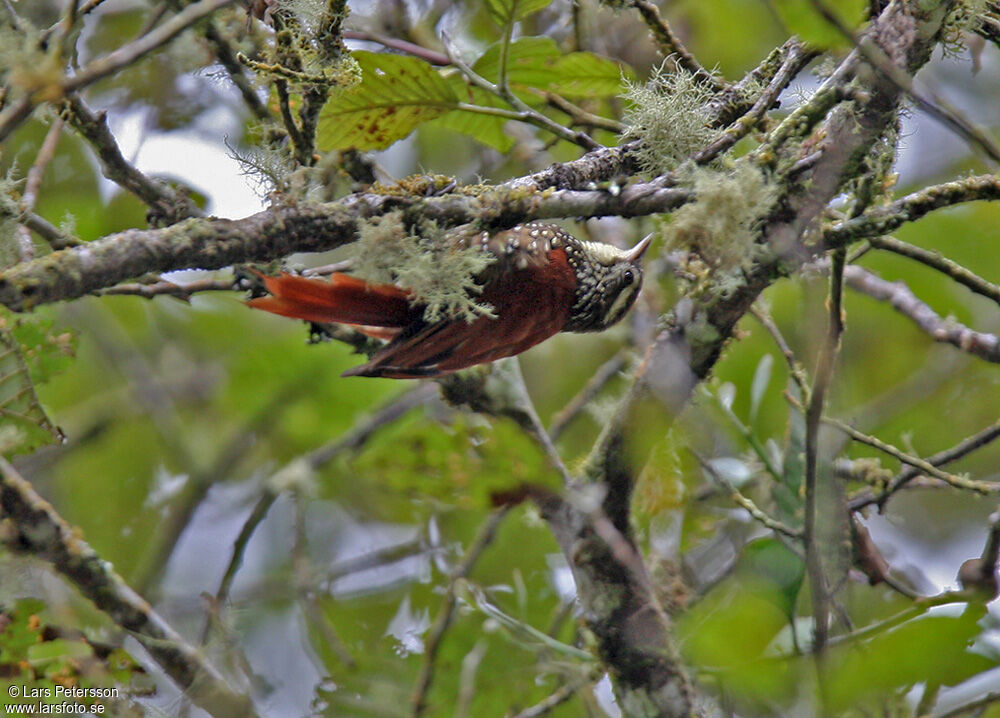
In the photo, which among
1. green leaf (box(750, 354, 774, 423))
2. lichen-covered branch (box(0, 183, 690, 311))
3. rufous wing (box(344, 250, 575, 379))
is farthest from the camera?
green leaf (box(750, 354, 774, 423))

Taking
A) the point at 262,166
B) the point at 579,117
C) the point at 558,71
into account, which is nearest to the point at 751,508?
the point at 579,117

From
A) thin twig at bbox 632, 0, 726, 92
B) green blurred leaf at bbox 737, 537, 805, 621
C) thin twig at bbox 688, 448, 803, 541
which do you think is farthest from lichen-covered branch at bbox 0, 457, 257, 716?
thin twig at bbox 632, 0, 726, 92

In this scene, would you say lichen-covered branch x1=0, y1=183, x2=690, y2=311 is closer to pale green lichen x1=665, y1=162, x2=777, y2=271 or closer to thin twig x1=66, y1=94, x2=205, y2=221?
pale green lichen x1=665, y1=162, x2=777, y2=271

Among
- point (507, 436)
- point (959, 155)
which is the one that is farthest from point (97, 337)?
point (959, 155)

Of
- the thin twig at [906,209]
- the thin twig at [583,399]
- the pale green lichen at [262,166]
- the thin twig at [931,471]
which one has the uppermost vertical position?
the thin twig at [583,399]

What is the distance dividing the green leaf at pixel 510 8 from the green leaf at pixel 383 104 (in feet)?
0.67

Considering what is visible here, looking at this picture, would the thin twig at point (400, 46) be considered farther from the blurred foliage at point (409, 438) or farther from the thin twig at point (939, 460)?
the thin twig at point (939, 460)

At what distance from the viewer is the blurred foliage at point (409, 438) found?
8.11ft

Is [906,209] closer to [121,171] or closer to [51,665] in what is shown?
[121,171]

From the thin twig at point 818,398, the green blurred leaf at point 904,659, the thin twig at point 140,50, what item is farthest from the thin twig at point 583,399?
the thin twig at point 140,50

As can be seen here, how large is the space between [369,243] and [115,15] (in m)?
2.80

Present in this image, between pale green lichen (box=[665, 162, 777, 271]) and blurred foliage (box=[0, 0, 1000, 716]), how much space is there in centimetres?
36

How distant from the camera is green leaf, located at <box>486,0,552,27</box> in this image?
2.11 metres

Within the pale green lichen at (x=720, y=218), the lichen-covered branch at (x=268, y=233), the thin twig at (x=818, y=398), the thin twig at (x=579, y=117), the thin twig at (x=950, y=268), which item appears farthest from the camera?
the thin twig at (x=579, y=117)
